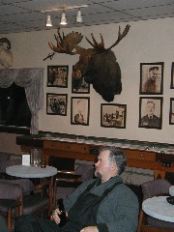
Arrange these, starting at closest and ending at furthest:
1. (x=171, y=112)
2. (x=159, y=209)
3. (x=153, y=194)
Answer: (x=159, y=209), (x=153, y=194), (x=171, y=112)

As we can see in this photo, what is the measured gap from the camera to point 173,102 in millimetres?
→ 6656

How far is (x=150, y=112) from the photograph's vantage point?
271 inches

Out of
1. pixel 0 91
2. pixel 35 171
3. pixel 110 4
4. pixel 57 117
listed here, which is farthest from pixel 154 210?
pixel 0 91

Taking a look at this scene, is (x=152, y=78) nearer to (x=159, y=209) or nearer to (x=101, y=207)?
(x=159, y=209)

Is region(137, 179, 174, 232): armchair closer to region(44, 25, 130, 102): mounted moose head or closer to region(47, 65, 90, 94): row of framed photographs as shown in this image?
region(44, 25, 130, 102): mounted moose head

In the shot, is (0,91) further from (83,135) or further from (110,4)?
(110,4)

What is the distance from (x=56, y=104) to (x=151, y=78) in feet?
7.28

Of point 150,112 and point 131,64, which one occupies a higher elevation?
point 131,64

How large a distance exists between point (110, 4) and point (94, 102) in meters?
2.35

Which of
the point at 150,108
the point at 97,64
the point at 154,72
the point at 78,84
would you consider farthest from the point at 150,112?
the point at 78,84

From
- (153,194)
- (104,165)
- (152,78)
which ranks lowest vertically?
(153,194)

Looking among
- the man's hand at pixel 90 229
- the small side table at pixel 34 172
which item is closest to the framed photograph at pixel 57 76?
the small side table at pixel 34 172

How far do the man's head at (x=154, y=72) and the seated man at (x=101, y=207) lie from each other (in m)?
3.61

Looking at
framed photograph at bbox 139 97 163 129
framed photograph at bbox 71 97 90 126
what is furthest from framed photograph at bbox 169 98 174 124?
framed photograph at bbox 71 97 90 126
